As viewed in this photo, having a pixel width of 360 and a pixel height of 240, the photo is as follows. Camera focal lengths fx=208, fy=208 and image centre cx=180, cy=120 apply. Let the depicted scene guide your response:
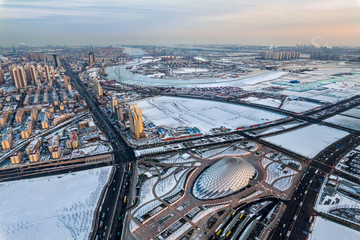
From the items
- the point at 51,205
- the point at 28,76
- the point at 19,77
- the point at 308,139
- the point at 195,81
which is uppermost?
the point at 195,81

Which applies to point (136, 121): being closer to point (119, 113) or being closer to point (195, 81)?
point (119, 113)

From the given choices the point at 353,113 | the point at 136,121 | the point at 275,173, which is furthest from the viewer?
the point at 353,113

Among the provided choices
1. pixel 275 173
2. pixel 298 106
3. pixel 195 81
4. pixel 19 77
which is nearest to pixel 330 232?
pixel 275 173

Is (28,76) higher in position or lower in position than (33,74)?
lower

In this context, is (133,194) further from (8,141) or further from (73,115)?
(73,115)

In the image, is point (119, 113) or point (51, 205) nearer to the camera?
point (51, 205)

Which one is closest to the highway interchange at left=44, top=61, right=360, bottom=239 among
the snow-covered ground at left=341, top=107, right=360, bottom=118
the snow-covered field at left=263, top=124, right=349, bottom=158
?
the snow-covered field at left=263, top=124, right=349, bottom=158
